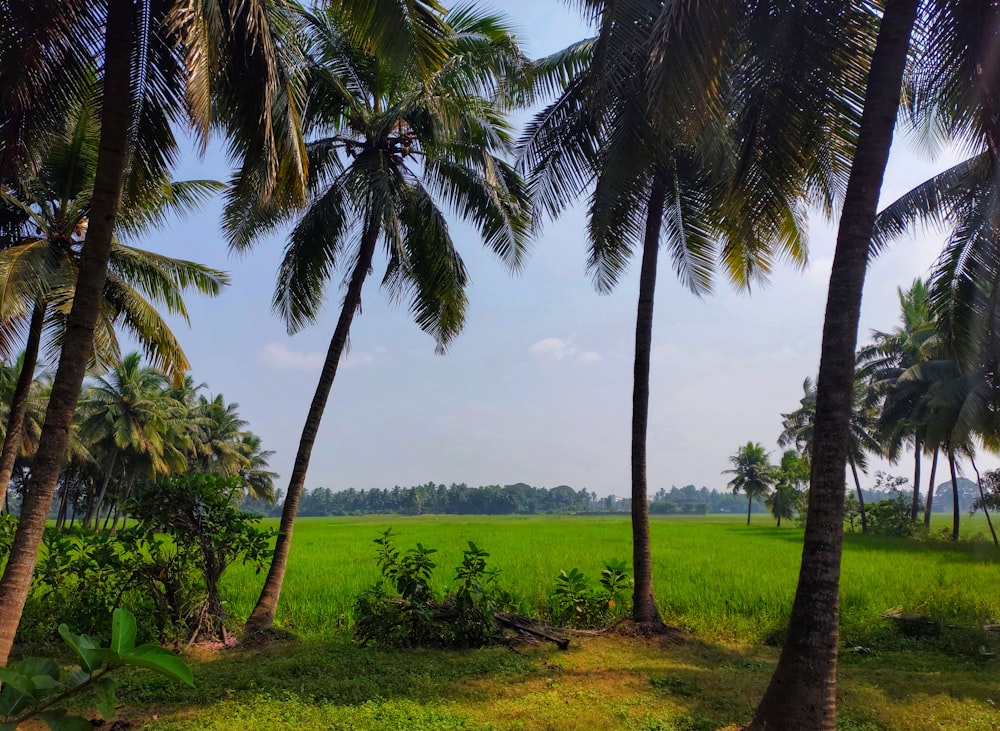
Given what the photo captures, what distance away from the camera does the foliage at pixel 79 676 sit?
86 centimetres

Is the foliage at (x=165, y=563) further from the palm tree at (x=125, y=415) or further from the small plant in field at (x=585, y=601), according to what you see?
the palm tree at (x=125, y=415)

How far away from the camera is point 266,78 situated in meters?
4.94

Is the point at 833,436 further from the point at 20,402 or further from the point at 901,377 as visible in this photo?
the point at 901,377

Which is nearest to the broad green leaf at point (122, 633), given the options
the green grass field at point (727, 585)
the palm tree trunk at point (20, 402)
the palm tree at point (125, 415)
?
the green grass field at point (727, 585)

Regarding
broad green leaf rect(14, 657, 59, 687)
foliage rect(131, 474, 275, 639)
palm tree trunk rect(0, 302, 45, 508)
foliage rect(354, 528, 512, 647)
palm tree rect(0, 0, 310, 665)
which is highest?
palm tree rect(0, 0, 310, 665)

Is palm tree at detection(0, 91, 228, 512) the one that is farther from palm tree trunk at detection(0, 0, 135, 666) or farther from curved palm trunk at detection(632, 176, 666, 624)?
curved palm trunk at detection(632, 176, 666, 624)

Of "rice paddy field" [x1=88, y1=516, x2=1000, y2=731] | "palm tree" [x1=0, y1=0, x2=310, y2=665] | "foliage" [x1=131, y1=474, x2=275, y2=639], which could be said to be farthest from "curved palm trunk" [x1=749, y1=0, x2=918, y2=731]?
"foliage" [x1=131, y1=474, x2=275, y2=639]

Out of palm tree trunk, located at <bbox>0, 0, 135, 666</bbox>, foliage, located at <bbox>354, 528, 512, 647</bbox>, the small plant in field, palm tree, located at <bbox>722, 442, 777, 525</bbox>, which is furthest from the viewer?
palm tree, located at <bbox>722, 442, 777, 525</bbox>

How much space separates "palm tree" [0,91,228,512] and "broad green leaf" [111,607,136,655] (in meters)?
6.73

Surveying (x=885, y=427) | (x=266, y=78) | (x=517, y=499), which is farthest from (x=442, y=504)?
(x=266, y=78)

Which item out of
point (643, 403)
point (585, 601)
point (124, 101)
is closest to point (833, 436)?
point (643, 403)

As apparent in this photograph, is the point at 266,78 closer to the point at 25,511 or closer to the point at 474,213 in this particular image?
the point at 25,511

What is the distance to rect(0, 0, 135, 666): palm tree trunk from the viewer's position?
406 centimetres

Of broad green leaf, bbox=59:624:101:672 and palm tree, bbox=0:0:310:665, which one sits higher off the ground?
palm tree, bbox=0:0:310:665
